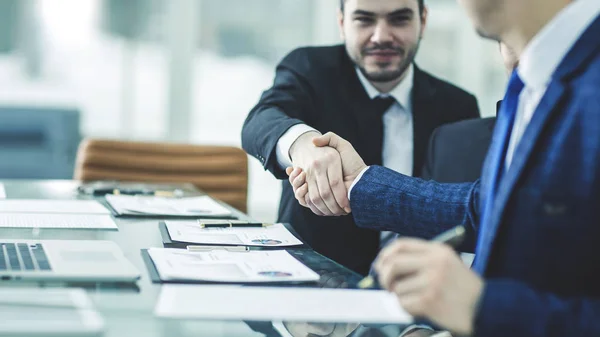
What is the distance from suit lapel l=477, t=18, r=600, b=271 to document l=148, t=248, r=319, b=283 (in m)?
0.40

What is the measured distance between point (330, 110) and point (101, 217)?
840 millimetres

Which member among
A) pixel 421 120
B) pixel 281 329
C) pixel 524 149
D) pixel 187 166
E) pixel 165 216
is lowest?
pixel 187 166

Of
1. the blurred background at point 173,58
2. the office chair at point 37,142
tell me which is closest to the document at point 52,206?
the office chair at point 37,142

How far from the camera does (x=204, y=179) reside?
3.15 metres

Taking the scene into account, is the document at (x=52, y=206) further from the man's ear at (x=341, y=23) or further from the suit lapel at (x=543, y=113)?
the suit lapel at (x=543, y=113)

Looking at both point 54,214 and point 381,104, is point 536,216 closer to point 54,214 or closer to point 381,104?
point 54,214

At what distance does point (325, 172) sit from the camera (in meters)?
1.67


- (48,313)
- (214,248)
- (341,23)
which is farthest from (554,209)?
(341,23)

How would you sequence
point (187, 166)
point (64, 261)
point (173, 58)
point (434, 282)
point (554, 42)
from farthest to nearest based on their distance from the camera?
1. point (173, 58)
2. point (187, 166)
3. point (64, 261)
4. point (554, 42)
5. point (434, 282)

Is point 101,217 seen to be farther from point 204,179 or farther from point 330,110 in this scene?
point 204,179

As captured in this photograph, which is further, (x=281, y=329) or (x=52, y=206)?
(x=52, y=206)

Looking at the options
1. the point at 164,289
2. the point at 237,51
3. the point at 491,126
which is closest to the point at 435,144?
the point at 491,126

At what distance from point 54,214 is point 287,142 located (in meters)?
0.59

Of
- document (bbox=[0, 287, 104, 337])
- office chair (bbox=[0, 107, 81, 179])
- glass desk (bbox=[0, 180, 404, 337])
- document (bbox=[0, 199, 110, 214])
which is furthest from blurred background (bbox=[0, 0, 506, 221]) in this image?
document (bbox=[0, 287, 104, 337])
